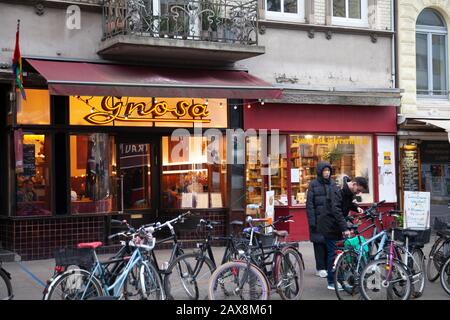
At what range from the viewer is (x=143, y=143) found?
13.9m

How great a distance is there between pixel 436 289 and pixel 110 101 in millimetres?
7358

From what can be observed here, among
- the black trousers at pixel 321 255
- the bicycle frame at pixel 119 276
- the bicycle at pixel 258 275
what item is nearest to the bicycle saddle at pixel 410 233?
the black trousers at pixel 321 255

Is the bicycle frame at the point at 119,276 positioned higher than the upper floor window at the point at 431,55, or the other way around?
the upper floor window at the point at 431,55

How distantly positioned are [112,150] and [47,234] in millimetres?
2262

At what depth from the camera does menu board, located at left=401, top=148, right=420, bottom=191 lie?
16141mm

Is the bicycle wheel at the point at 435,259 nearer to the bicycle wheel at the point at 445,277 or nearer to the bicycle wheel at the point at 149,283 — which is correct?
the bicycle wheel at the point at 445,277

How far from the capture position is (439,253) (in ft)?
32.1

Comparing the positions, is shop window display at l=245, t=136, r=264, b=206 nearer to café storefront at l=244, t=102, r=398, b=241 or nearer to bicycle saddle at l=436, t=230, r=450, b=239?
café storefront at l=244, t=102, r=398, b=241

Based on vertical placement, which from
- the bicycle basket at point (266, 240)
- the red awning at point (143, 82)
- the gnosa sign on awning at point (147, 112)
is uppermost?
the red awning at point (143, 82)

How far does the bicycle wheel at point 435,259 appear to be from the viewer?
32.0 ft

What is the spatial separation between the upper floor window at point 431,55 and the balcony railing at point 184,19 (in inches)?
207

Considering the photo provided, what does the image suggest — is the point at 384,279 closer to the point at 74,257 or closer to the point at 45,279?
the point at 74,257

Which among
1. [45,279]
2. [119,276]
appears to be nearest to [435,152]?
[45,279]
